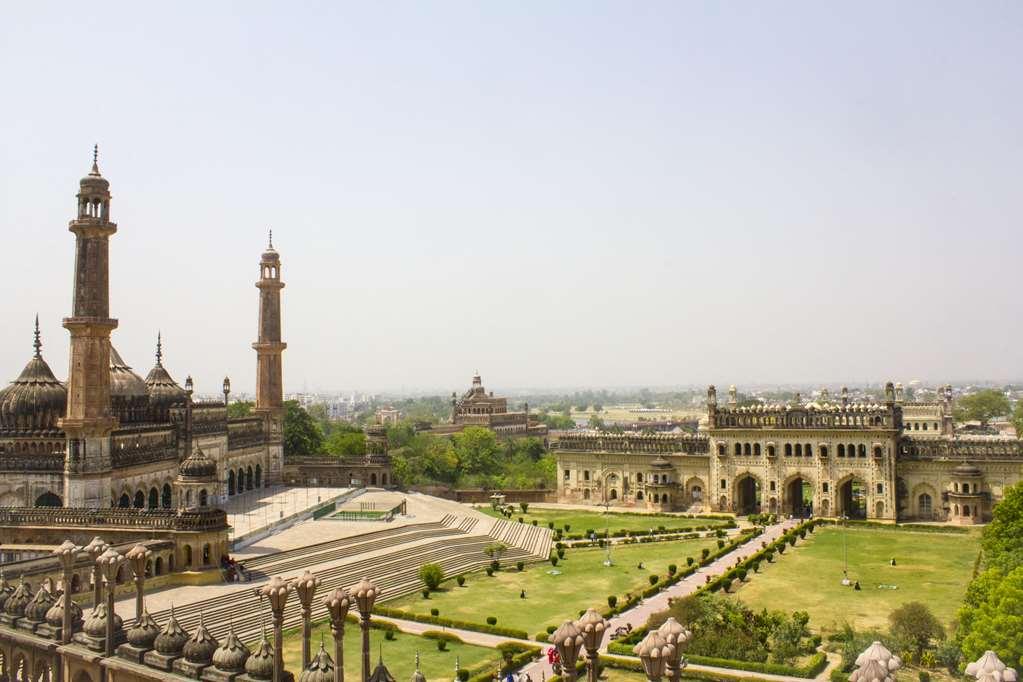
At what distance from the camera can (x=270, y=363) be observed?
62688mm

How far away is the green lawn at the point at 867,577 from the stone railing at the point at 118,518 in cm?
2169

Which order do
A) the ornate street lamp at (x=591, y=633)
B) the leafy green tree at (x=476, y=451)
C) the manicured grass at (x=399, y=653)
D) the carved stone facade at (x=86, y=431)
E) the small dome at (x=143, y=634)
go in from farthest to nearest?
1. the leafy green tree at (x=476, y=451)
2. the carved stone facade at (x=86, y=431)
3. the manicured grass at (x=399, y=653)
4. the small dome at (x=143, y=634)
5. the ornate street lamp at (x=591, y=633)

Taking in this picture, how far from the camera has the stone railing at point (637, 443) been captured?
66769 millimetres

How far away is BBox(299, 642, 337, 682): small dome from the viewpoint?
60.2 ft

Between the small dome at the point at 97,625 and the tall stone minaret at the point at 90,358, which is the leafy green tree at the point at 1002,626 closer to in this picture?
the small dome at the point at 97,625

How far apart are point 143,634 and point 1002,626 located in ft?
68.8

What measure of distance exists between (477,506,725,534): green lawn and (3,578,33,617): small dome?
111 ft

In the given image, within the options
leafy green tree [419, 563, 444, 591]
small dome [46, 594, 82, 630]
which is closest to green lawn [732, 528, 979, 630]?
leafy green tree [419, 563, 444, 591]

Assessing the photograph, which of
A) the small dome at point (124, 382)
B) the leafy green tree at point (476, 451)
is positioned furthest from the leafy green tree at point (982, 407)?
the small dome at point (124, 382)

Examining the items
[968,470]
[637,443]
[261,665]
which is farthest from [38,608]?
[968,470]

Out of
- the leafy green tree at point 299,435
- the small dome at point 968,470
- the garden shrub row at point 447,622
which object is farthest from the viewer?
the leafy green tree at point 299,435

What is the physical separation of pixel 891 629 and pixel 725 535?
2283cm

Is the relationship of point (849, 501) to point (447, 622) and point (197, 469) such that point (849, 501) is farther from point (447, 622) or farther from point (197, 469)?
point (197, 469)

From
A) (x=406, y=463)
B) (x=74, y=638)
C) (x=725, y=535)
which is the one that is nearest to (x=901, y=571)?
(x=725, y=535)
